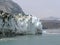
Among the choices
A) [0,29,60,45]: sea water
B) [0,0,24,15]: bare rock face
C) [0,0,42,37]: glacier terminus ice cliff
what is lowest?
[0,29,60,45]: sea water

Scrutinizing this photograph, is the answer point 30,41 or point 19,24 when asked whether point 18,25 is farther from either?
point 30,41

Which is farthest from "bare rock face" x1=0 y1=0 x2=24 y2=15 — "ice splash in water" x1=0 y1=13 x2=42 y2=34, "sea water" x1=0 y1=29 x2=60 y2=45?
"sea water" x1=0 y1=29 x2=60 y2=45

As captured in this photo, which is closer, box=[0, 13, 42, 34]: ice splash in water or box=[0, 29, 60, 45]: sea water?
box=[0, 29, 60, 45]: sea water

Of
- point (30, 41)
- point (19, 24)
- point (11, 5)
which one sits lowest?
point (30, 41)

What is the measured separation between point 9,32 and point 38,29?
6.22 m

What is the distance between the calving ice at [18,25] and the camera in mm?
35125

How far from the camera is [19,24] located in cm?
3856

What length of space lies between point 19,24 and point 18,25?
436 mm

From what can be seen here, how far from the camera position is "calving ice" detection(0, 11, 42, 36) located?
35125 millimetres

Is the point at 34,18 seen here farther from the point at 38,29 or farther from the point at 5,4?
the point at 5,4

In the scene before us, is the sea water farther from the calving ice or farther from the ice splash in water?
the ice splash in water

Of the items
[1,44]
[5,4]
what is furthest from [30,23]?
[5,4]

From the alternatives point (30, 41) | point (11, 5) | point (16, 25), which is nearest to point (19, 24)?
point (16, 25)

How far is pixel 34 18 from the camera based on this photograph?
1594 inches
